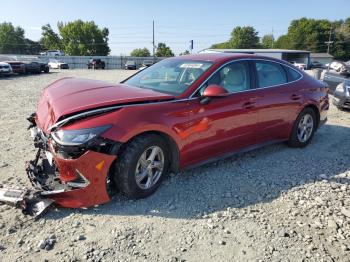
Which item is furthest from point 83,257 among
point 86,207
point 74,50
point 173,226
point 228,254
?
point 74,50

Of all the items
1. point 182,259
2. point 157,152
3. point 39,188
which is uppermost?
point 157,152

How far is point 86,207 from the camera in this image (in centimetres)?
336

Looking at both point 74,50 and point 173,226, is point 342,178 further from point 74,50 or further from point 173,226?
point 74,50

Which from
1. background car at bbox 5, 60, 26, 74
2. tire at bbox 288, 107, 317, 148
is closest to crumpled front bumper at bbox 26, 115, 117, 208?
tire at bbox 288, 107, 317, 148

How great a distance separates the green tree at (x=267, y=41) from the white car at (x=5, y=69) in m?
97.3

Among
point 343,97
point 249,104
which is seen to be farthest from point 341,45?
point 249,104

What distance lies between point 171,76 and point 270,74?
1.65m

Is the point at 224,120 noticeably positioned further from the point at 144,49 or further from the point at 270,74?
the point at 144,49

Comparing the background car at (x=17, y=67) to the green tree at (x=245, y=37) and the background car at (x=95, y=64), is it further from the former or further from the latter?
the green tree at (x=245, y=37)

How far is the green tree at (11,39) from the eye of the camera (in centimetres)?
9994

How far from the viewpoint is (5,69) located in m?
20.8

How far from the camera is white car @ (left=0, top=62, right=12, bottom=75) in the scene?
67.6 ft

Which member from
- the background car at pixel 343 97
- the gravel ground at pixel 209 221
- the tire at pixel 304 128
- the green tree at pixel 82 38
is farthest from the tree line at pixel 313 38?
the gravel ground at pixel 209 221

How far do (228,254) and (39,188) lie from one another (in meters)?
2.04
